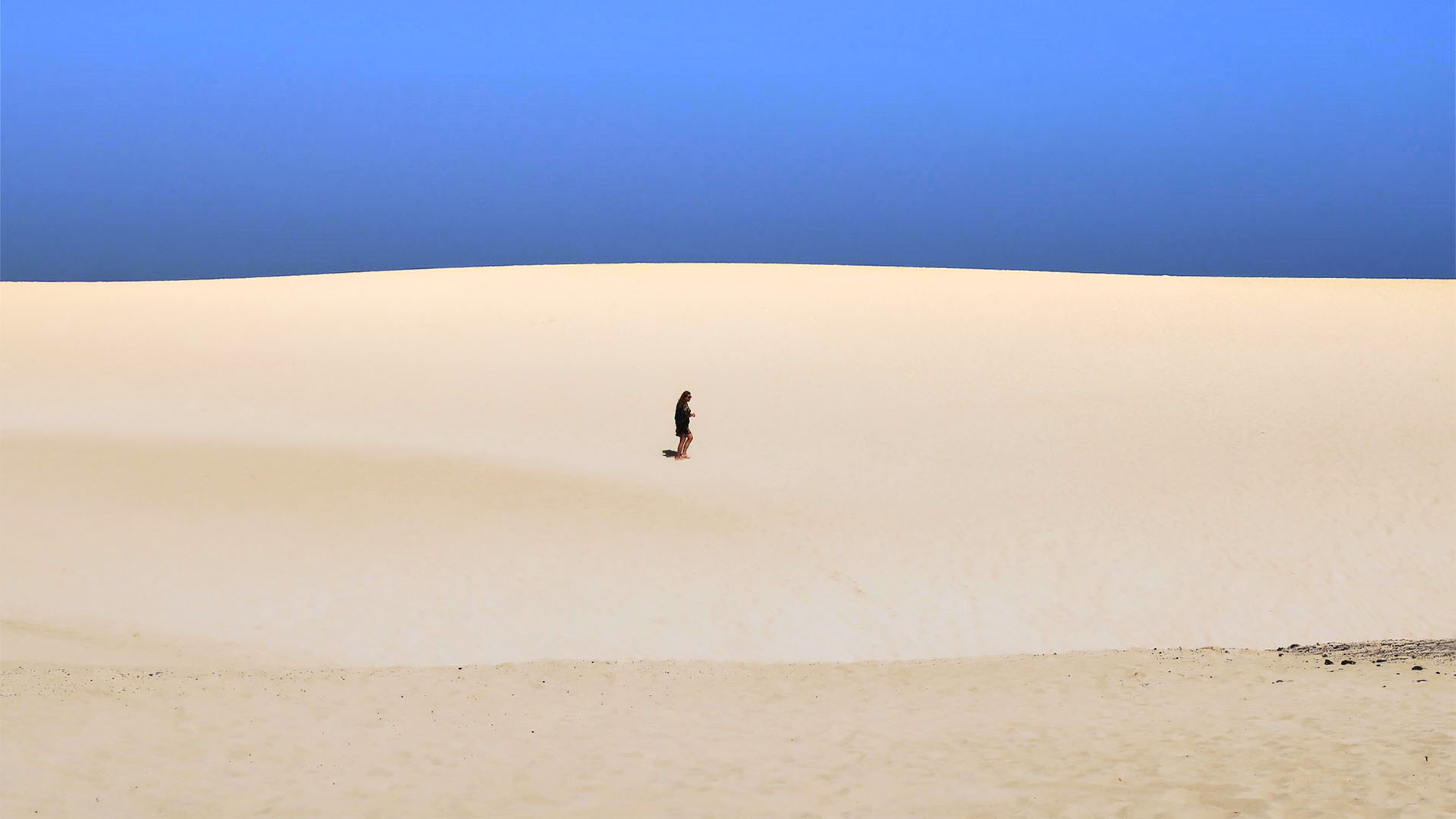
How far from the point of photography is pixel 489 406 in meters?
25.2

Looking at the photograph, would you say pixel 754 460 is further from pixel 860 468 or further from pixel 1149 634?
pixel 1149 634

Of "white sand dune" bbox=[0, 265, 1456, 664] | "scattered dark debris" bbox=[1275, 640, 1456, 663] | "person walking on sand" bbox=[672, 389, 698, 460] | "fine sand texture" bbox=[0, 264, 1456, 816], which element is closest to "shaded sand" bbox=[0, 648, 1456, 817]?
"fine sand texture" bbox=[0, 264, 1456, 816]

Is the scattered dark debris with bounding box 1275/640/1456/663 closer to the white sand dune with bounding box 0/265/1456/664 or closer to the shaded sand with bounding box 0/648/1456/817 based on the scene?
the shaded sand with bounding box 0/648/1456/817

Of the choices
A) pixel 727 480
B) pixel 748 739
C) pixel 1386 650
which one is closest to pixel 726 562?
pixel 727 480

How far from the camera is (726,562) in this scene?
15.8m

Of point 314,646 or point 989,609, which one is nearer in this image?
point 314,646

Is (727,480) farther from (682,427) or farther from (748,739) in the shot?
(748,739)

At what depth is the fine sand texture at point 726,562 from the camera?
326 inches

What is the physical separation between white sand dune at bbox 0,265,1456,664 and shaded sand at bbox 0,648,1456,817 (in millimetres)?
2371

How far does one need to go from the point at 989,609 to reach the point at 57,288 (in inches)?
1241

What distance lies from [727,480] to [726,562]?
150 inches

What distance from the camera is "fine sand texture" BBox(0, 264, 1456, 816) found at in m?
8.29

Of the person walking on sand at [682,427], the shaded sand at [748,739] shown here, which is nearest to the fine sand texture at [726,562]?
the shaded sand at [748,739]

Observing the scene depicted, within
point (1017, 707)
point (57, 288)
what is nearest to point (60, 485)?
point (1017, 707)
